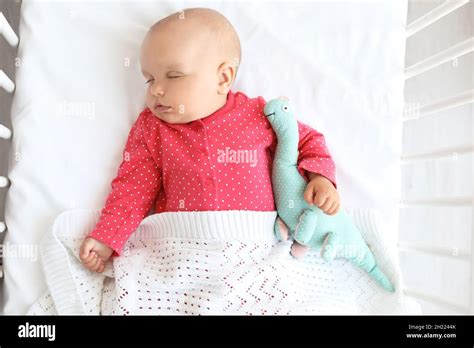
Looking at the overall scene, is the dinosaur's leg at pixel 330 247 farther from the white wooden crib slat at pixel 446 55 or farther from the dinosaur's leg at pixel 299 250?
the white wooden crib slat at pixel 446 55

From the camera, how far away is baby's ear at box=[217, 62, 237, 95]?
1.03m

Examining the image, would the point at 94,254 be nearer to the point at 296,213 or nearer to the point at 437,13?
the point at 296,213

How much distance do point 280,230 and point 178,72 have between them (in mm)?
330

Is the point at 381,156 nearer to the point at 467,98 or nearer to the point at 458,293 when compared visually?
the point at 467,98

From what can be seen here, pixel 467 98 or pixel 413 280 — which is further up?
pixel 467 98

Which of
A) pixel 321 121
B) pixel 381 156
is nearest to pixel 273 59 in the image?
pixel 321 121

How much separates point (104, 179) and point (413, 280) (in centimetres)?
84

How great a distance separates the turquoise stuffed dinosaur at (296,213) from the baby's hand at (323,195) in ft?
0.06

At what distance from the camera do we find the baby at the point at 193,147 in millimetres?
990

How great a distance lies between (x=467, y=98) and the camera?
1.02 meters

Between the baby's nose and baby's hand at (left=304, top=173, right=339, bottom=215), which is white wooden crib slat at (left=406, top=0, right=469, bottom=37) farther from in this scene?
the baby's nose

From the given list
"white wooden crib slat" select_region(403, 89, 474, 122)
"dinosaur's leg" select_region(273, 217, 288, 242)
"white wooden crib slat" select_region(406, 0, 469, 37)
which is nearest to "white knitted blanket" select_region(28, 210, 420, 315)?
"dinosaur's leg" select_region(273, 217, 288, 242)

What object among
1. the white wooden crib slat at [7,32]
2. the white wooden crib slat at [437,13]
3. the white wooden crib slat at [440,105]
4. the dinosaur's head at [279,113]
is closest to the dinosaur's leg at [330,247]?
the dinosaur's head at [279,113]
